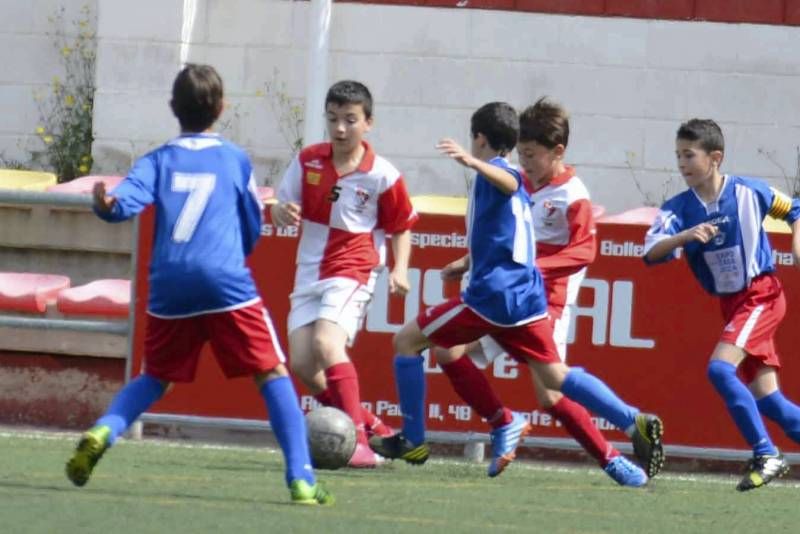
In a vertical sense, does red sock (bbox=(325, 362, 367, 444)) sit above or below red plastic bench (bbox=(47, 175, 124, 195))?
below

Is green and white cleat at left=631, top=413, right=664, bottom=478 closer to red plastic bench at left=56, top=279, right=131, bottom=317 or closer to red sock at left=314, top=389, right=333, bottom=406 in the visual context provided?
red sock at left=314, top=389, right=333, bottom=406

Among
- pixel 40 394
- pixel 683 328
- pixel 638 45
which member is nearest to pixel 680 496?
pixel 683 328

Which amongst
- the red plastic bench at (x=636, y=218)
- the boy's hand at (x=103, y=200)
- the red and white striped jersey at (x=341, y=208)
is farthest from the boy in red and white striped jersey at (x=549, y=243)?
the boy's hand at (x=103, y=200)

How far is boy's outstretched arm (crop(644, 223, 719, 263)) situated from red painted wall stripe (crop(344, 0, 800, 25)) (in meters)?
5.24

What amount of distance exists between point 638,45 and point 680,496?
607 centimetres

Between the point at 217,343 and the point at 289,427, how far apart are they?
39 centimetres

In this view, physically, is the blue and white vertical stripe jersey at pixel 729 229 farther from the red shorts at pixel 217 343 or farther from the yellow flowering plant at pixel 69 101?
the yellow flowering plant at pixel 69 101

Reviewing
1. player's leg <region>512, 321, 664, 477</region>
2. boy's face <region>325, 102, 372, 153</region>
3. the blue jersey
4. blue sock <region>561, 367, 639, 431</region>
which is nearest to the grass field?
player's leg <region>512, 321, 664, 477</region>

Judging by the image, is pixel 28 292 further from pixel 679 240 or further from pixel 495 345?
pixel 679 240

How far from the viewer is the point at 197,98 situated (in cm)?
695

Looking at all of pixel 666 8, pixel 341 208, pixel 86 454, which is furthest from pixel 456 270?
pixel 666 8

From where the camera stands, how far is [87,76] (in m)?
14.2

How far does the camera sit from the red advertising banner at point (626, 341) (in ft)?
32.3

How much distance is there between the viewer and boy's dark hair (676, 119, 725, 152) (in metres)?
8.80
